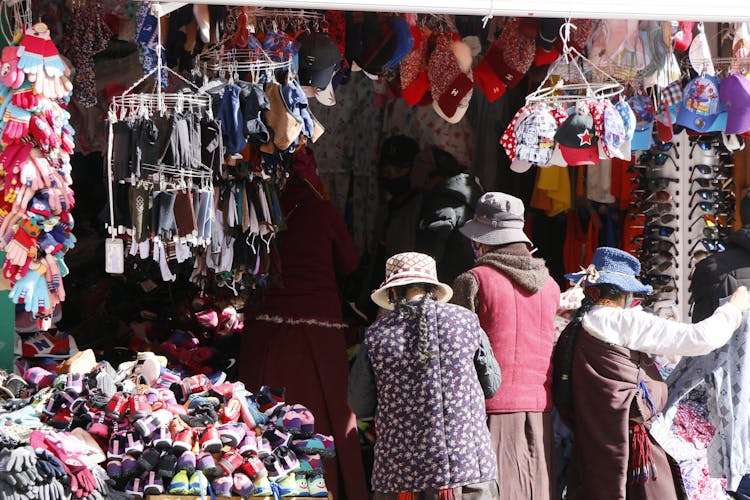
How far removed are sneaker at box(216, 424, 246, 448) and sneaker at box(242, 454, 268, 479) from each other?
0.10 metres

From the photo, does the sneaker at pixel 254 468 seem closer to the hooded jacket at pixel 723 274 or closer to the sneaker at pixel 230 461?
the sneaker at pixel 230 461

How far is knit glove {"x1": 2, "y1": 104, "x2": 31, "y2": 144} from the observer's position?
17.8 feet

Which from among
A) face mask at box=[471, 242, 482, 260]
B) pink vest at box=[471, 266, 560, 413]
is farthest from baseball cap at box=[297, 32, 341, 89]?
pink vest at box=[471, 266, 560, 413]

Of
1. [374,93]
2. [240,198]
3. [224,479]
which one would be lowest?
[224,479]

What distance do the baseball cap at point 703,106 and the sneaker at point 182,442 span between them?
3.33 metres

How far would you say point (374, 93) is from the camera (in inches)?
344

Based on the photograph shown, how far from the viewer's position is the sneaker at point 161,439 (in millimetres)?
5312

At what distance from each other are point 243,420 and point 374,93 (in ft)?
11.6

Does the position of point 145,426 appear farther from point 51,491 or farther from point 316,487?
point 316,487

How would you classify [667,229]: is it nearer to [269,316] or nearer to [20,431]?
[269,316]

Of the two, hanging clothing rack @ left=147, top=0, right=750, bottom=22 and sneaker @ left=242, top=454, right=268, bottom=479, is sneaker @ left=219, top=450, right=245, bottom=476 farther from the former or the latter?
hanging clothing rack @ left=147, top=0, right=750, bottom=22

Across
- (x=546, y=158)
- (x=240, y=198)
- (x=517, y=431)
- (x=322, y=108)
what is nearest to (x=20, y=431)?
(x=240, y=198)

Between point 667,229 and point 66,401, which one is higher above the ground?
point 667,229

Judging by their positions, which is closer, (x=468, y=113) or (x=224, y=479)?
(x=224, y=479)
